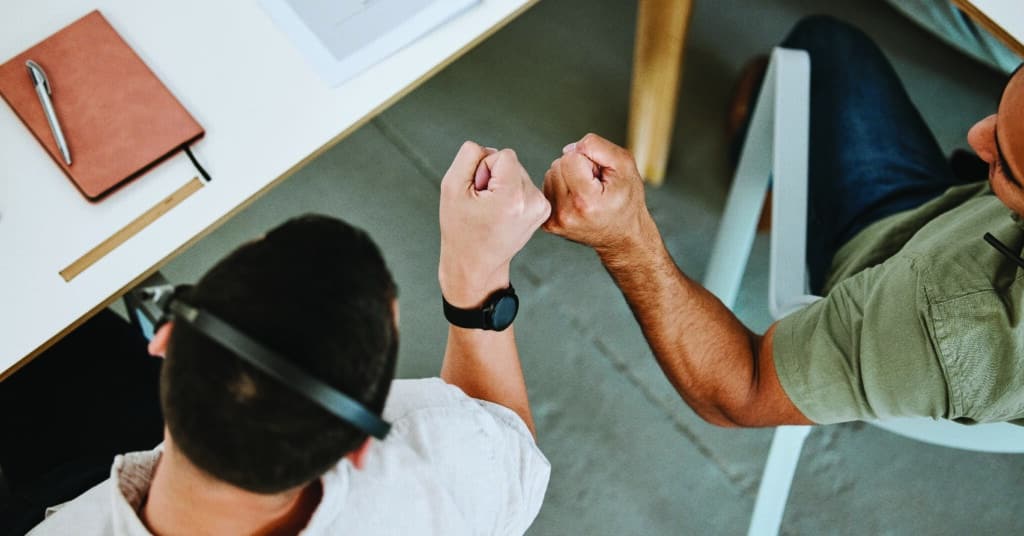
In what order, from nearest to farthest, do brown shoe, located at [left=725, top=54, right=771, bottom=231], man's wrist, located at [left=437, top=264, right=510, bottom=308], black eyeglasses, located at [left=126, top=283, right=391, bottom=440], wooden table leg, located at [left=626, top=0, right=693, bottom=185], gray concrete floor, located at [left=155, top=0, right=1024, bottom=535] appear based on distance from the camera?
black eyeglasses, located at [left=126, top=283, right=391, bottom=440] < man's wrist, located at [left=437, top=264, right=510, bottom=308] < wooden table leg, located at [left=626, top=0, right=693, bottom=185] < gray concrete floor, located at [left=155, top=0, right=1024, bottom=535] < brown shoe, located at [left=725, top=54, right=771, bottom=231]

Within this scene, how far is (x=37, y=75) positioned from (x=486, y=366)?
564 millimetres

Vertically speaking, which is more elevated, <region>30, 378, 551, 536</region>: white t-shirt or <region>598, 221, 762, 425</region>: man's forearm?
<region>30, 378, 551, 536</region>: white t-shirt

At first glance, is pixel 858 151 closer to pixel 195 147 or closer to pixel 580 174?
pixel 580 174

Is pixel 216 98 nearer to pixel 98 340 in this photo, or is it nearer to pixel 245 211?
pixel 98 340

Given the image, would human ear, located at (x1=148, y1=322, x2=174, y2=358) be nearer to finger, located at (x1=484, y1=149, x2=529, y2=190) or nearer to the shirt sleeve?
finger, located at (x1=484, y1=149, x2=529, y2=190)

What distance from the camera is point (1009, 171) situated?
2.69 ft

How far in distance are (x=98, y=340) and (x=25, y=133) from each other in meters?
0.27

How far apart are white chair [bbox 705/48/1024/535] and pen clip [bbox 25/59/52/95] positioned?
0.85 metres

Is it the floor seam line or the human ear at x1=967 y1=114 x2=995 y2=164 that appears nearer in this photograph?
the human ear at x1=967 y1=114 x2=995 y2=164

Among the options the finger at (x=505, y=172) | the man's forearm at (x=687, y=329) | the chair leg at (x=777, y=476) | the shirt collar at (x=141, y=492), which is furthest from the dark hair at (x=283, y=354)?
the chair leg at (x=777, y=476)

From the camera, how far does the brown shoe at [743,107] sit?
1.68 metres

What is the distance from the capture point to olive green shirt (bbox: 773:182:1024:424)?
31.6 inches

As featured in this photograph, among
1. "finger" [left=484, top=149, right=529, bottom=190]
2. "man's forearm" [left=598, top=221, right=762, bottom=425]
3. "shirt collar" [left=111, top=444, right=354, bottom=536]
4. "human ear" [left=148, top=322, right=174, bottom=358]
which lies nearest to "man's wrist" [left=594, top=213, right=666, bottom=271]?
"man's forearm" [left=598, top=221, right=762, bottom=425]

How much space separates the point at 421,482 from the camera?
729mm
